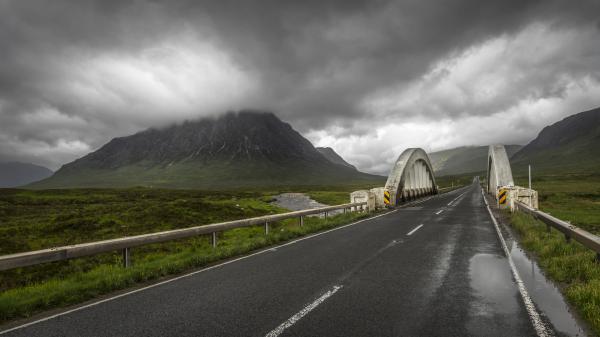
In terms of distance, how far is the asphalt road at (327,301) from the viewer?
4594 mm

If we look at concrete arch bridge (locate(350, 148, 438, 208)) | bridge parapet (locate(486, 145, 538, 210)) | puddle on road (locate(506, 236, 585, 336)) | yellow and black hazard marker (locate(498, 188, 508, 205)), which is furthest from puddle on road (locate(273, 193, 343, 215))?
puddle on road (locate(506, 236, 585, 336))

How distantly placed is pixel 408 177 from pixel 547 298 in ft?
103

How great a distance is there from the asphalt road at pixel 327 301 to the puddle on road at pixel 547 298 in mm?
304

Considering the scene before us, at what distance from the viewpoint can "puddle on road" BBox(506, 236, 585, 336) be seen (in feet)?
14.9

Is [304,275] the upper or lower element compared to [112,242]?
lower

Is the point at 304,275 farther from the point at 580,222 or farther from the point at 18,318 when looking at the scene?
the point at 580,222

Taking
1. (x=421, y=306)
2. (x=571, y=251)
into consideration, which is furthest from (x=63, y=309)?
(x=571, y=251)

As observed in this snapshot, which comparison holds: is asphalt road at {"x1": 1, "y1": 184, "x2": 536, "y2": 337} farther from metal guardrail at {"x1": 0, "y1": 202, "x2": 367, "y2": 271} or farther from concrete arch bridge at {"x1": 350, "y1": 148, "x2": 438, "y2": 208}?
concrete arch bridge at {"x1": 350, "y1": 148, "x2": 438, "y2": 208}

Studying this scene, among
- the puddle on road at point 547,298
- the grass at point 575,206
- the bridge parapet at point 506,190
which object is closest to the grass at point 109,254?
the puddle on road at point 547,298

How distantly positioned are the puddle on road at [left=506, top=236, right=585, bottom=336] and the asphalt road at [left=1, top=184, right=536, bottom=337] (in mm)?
304

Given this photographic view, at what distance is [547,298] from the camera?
5.73 meters

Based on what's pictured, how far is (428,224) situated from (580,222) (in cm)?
1012

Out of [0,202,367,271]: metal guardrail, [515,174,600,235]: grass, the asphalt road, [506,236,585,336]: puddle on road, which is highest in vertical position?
[0,202,367,271]: metal guardrail

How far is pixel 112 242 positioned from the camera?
8148 mm
